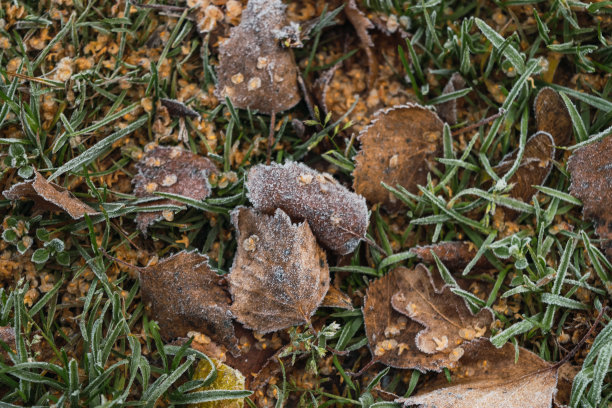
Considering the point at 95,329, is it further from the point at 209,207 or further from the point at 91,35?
the point at 91,35

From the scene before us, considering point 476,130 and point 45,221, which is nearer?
point 45,221

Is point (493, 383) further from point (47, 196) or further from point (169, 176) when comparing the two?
point (47, 196)

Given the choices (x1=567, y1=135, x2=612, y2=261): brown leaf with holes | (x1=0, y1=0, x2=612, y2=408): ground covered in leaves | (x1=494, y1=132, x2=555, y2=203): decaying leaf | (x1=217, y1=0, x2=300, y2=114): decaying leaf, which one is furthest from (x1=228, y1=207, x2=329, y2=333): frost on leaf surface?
(x1=567, y1=135, x2=612, y2=261): brown leaf with holes

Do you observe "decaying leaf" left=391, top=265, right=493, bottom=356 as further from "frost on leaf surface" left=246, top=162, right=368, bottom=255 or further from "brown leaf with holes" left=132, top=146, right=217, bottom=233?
"brown leaf with holes" left=132, top=146, right=217, bottom=233

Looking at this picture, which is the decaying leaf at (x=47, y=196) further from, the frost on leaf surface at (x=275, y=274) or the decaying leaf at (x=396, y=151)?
the decaying leaf at (x=396, y=151)

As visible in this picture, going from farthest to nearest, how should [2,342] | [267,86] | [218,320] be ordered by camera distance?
[267,86] < [218,320] < [2,342]

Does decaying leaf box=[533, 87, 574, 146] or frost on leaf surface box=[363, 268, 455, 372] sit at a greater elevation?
decaying leaf box=[533, 87, 574, 146]

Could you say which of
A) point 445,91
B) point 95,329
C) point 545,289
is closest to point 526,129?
point 445,91
